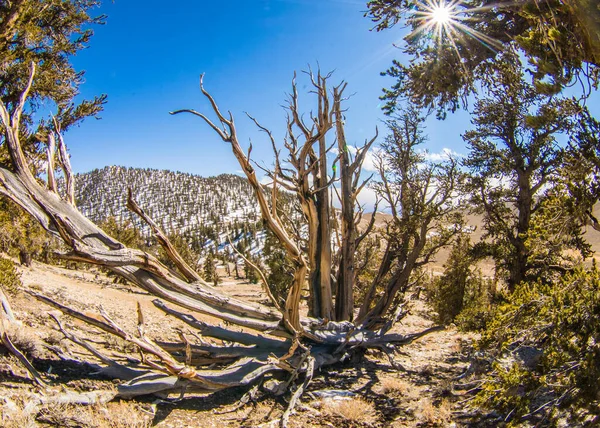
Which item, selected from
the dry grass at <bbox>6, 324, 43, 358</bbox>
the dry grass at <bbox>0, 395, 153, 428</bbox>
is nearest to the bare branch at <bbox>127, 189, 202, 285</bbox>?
the dry grass at <bbox>0, 395, 153, 428</bbox>

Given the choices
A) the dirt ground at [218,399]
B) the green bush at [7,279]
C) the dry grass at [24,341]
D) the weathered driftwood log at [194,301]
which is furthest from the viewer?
the green bush at [7,279]

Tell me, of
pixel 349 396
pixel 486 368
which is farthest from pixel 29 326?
pixel 486 368

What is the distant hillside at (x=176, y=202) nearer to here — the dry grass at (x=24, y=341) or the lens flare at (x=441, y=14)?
the dry grass at (x=24, y=341)

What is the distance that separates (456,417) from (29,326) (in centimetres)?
677

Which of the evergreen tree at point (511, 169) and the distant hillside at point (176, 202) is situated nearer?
the evergreen tree at point (511, 169)

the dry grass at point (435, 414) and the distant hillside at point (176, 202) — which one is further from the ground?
the distant hillside at point (176, 202)

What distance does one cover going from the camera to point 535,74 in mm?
4070

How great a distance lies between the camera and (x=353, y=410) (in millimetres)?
4500

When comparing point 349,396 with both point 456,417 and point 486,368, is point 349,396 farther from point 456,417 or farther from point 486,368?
point 486,368

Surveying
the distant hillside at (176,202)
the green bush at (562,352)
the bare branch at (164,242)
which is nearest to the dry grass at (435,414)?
the green bush at (562,352)

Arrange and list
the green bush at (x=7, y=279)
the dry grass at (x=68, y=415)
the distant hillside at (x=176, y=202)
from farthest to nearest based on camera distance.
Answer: the distant hillside at (x=176, y=202) → the green bush at (x=7, y=279) → the dry grass at (x=68, y=415)

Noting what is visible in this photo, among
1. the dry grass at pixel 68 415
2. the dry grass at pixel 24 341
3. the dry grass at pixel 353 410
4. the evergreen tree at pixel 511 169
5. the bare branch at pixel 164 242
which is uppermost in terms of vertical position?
the evergreen tree at pixel 511 169

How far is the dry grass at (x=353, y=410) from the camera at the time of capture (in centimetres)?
445

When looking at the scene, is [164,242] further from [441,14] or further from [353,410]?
[441,14]
